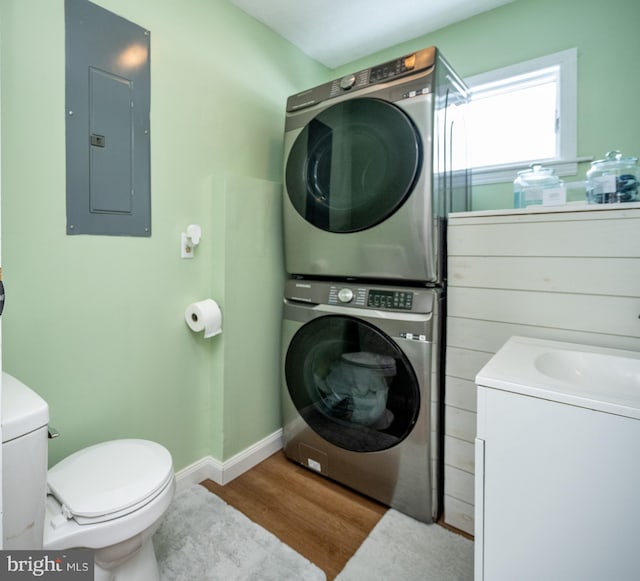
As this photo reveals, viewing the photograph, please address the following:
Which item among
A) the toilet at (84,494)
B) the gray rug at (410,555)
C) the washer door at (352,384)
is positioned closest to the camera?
the toilet at (84,494)

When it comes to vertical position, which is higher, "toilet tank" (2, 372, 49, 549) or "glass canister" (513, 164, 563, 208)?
"glass canister" (513, 164, 563, 208)

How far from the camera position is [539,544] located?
2.86 feet

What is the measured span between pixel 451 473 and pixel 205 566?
3.35 ft

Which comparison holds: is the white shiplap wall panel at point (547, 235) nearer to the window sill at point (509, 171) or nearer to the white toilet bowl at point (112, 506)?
the window sill at point (509, 171)

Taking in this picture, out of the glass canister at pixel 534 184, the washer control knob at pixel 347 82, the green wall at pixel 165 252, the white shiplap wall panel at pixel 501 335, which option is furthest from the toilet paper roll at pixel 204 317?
the glass canister at pixel 534 184

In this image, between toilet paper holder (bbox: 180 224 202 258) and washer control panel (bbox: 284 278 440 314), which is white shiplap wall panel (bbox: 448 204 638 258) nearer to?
washer control panel (bbox: 284 278 440 314)

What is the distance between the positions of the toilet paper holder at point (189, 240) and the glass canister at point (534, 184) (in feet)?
4.92

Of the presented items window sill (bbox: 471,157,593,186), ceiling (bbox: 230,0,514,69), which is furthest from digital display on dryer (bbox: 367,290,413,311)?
ceiling (bbox: 230,0,514,69)

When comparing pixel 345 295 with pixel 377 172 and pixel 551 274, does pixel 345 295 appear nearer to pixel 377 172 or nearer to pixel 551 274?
pixel 377 172

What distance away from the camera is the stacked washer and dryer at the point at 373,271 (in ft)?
4.87

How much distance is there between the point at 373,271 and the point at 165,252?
0.94m

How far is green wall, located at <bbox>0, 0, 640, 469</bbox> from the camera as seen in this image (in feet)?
4.17

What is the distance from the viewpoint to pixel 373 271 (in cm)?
162

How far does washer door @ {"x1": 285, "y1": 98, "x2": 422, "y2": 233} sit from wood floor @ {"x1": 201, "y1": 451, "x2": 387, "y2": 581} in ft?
4.16
